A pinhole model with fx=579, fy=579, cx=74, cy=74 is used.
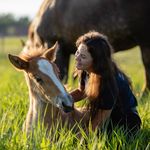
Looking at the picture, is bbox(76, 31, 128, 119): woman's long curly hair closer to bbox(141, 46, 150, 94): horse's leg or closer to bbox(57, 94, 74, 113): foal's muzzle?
bbox(57, 94, 74, 113): foal's muzzle

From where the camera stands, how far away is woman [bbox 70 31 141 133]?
555cm

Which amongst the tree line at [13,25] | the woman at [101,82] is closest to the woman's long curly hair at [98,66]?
the woman at [101,82]

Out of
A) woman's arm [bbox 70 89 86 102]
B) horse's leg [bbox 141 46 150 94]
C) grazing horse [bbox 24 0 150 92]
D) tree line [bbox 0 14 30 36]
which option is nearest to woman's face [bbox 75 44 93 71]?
woman's arm [bbox 70 89 86 102]

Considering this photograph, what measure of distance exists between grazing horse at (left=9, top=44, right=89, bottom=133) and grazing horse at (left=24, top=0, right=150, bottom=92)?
3546 millimetres

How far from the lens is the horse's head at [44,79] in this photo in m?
5.29

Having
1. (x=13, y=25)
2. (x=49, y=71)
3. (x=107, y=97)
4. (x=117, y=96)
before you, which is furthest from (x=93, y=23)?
(x=13, y=25)

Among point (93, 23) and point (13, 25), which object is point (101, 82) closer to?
point (93, 23)

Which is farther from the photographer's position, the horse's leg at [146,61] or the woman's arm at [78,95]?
the horse's leg at [146,61]

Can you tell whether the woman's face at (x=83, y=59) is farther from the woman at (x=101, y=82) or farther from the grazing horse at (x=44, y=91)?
the grazing horse at (x=44, y=91)

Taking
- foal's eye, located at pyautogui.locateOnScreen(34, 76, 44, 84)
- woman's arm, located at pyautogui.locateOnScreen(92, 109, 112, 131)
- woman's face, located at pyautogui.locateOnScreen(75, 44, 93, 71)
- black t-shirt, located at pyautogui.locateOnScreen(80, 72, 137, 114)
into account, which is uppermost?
woman's face, located at pyautogui.locateOnScreen(75, 44, 93, 71)

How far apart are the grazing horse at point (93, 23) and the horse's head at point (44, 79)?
369cm

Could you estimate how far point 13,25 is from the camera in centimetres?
7050

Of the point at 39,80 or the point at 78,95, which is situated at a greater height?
the point at 39,80

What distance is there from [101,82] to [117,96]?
9.2 inches
